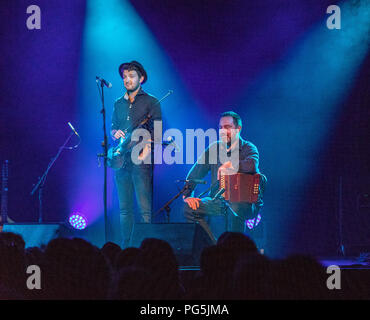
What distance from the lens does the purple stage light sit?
7.24m

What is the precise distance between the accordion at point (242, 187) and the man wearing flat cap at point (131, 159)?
862 millimetres

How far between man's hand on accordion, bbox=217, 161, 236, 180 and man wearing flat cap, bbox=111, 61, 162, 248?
2.42 feet

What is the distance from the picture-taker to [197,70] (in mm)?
7375

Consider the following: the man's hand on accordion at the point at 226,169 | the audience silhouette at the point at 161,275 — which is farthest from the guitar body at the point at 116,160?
the audience silhouette at the point at 161,275

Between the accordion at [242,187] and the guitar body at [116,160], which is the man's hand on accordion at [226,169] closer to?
the accordion at [242,187]

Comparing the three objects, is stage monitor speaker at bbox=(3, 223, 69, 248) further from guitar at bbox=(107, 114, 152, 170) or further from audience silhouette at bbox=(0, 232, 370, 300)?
audience silhouette at bbox=(0, 232, 370, 300)

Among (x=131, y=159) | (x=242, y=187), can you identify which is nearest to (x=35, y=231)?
(x=131, y=159)

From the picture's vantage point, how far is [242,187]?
5078mm

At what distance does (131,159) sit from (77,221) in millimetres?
2263

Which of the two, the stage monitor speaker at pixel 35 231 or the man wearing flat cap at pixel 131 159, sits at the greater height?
the man wearing flat cap at pixel 131 159

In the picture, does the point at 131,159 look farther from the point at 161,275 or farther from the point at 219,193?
the point at 161,275

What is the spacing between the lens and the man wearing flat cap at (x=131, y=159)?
536 cm

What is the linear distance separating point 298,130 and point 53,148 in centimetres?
366

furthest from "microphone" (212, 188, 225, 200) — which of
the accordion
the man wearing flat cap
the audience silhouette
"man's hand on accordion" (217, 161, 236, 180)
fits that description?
the audience silhouette
